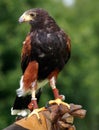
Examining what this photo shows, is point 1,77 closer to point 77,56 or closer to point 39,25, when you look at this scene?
point 77,56

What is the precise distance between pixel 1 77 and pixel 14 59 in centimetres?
83

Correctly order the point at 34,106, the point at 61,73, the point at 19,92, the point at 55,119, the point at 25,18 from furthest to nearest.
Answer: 1. the point at 61,73
2. the point at 19,92
3. the point at 25,18
4. the point at 34,106
5. the point at 55,119

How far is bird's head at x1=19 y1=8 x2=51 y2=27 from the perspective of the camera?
6023 mm

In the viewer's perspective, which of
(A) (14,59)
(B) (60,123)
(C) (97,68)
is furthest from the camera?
(C) (97,68)

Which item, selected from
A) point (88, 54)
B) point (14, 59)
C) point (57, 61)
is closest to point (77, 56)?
point (88, 54)

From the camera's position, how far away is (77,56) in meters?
20.6

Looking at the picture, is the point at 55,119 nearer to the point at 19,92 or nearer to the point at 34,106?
the point at 34,106

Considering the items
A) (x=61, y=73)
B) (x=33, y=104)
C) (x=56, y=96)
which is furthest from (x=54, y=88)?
(x=61, y=73)

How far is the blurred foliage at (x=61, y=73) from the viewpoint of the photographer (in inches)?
638

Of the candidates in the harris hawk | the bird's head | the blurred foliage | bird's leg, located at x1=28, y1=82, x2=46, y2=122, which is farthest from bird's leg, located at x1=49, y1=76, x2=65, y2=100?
the blurred foliage

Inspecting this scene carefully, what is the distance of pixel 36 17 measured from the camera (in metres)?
6.05

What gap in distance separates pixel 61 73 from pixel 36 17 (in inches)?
518

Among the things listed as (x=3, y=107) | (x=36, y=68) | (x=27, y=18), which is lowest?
(x=3, y=107)

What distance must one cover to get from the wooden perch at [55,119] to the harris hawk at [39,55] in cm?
16
